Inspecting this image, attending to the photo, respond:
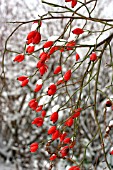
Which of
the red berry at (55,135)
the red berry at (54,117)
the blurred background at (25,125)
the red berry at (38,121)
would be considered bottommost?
the red berry at (55,135)

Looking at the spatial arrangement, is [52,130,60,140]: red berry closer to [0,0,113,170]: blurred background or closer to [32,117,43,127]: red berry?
[32,117,43,127]: red berry

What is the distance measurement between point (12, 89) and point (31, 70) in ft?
1.41

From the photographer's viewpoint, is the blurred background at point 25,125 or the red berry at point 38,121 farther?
the blurred background at point 25,125

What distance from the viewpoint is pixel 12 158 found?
482cm

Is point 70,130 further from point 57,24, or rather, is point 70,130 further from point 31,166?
point 57,24

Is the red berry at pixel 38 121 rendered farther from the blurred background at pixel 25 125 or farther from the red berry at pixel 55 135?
the blurred background at pixel 25 125

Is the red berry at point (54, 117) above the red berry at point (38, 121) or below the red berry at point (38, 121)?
below

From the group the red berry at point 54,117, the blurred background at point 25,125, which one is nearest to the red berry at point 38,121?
the red berry at point 54,117

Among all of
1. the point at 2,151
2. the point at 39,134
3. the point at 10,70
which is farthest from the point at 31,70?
the point at 2,151

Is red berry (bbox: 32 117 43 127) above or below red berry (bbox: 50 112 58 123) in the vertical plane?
above

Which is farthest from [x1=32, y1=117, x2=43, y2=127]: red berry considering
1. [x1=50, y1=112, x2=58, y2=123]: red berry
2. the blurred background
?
the blurred background

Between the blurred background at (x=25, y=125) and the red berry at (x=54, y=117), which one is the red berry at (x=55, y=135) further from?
the blurred background at (x=25, y=125)

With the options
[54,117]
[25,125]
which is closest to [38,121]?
[54,117]

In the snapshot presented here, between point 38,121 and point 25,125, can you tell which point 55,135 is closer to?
point 38,121
